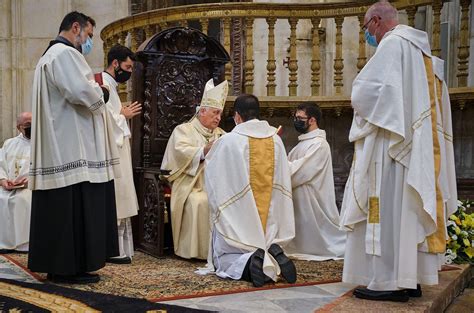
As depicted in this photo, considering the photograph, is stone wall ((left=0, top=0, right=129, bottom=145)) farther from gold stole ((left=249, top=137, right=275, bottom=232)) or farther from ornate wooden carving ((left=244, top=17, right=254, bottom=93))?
gold stole ((left=249, top=137, right=275, bottom=232))

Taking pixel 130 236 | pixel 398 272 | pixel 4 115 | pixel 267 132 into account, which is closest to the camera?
pixel 398 272

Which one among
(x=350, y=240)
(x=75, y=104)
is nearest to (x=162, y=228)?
(x=75, y=104)

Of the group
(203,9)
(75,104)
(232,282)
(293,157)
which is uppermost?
(203,9)

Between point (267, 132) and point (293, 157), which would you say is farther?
point (293, 157)

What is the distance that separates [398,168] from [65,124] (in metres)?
2.27

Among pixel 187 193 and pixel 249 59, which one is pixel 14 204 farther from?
pixel 249 59

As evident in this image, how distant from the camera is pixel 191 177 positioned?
233 inches

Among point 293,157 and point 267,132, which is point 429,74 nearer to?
point 267,132

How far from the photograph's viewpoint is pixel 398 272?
3768 millimetres

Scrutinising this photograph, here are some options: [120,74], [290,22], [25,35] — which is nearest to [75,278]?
[120,74]

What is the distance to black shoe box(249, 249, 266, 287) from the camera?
4504 millimetres

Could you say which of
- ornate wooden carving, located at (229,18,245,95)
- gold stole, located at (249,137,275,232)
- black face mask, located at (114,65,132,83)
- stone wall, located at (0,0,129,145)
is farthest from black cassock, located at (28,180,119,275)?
stone wall, located at (0,0,129,145)

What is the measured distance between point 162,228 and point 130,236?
299 mm

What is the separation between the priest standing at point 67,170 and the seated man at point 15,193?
6.83 ft
